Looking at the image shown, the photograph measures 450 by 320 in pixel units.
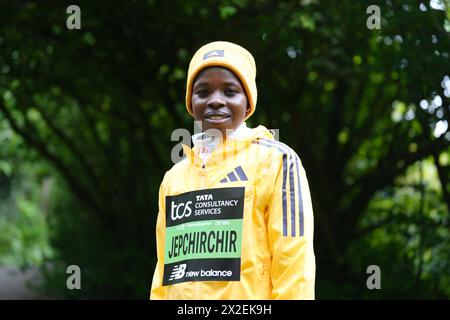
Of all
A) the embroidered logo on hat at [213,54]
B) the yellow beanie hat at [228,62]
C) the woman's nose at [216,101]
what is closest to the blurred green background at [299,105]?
the yellow beanie hat at [228,62]

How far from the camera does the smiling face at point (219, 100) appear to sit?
3.26 meters

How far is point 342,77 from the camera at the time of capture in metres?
8.22

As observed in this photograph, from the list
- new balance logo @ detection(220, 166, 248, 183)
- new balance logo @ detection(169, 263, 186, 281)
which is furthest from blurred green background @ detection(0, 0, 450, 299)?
new balance logo @ detection(169, 263, 186, 281)

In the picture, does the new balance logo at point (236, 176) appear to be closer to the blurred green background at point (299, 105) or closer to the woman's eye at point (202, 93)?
the woman's eye at point (202, 93)

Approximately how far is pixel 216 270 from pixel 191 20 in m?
4.86

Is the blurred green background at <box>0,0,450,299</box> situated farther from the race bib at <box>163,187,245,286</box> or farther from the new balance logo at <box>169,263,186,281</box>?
the new balance logo at <box>169,263,186,281</box>

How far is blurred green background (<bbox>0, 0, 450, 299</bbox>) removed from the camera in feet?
21.7

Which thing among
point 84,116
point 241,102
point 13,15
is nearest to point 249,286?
point 241,102

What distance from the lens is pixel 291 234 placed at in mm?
2967

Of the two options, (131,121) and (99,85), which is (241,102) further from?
(131,121)

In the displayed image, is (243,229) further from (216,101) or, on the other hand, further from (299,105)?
(299,105)

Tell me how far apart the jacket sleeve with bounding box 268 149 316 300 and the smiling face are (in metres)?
0.31

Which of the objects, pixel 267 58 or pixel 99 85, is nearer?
pixel 267 58

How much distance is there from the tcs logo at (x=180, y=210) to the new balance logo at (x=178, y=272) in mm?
215
